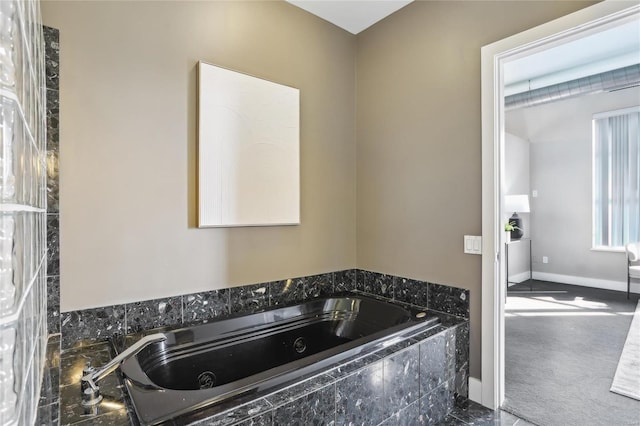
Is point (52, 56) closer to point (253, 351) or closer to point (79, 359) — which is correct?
point (79, 359)

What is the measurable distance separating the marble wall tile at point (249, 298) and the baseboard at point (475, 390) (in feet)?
4.67

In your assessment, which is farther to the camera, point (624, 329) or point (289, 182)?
point (624, 329)

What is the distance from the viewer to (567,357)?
2.81 meters

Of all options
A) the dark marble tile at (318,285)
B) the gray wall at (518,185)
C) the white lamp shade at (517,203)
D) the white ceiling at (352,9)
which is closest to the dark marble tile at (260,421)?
the dark marble tile at (318,285)

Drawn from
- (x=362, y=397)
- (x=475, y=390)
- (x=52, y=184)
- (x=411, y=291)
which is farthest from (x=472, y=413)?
(x=52, y=184)

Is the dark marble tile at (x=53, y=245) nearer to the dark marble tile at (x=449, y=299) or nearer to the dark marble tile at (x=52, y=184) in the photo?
the dark marble tile at (x=52, y=184)

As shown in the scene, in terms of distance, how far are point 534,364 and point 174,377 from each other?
2.68 meters

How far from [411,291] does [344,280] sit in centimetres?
61

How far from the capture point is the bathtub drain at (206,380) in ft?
5.98

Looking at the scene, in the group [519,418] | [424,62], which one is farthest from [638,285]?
[424,62]

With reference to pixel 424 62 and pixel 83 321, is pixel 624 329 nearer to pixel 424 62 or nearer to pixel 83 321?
pixel 424 62

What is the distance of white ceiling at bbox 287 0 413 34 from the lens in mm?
2529

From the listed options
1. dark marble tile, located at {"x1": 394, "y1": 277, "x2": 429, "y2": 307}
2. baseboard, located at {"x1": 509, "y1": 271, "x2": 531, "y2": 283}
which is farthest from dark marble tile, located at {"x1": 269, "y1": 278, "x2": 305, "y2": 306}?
baseboard, located at {"x1": 509, "y1": 271, "x2": 531, "y2": 283}

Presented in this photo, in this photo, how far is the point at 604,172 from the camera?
5.21m
